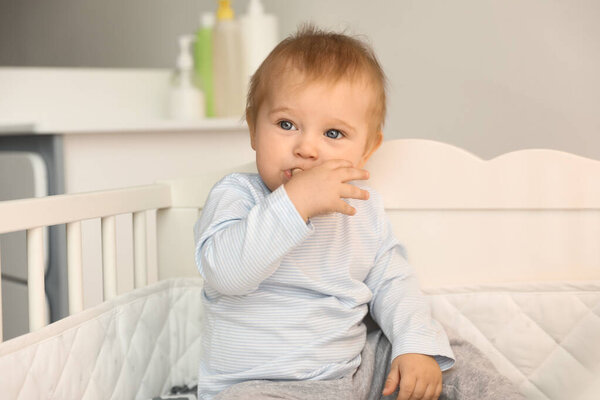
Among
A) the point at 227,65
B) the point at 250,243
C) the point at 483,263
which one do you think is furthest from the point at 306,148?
the point at 227,65

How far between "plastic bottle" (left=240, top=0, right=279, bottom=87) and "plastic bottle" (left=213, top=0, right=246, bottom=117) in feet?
0.05

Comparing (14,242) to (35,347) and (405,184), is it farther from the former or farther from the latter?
(405,184)

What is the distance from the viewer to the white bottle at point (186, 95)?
4.73 ft

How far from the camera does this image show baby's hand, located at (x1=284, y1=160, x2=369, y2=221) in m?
0.68

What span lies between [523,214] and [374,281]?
9.7 inches

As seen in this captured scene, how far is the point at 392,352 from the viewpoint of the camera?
2.69 ft

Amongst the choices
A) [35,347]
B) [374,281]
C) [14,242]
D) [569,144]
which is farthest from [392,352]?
[14,242]

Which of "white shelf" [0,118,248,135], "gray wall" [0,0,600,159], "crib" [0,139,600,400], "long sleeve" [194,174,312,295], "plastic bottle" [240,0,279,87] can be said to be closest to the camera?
"long sleeve" [194,174,312,295]

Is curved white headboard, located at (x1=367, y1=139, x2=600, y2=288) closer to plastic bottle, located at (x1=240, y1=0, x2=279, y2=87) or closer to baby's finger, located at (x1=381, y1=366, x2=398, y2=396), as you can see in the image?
baby's finger, located at (x1=381, y1=366, x2=398, y2=396)

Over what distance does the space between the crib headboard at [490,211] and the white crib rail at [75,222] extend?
1.14 feet

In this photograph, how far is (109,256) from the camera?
895mm

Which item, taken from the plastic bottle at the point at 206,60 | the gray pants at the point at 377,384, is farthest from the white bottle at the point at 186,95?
the gray pants at the point at 377,384

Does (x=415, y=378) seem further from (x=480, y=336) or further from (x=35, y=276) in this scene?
(x=35, y=276)

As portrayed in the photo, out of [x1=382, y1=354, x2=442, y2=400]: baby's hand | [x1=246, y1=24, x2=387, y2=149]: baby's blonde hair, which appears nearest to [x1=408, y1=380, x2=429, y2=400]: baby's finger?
[x1=382, y1=354, x2=442, y2=400]: baby's hand
